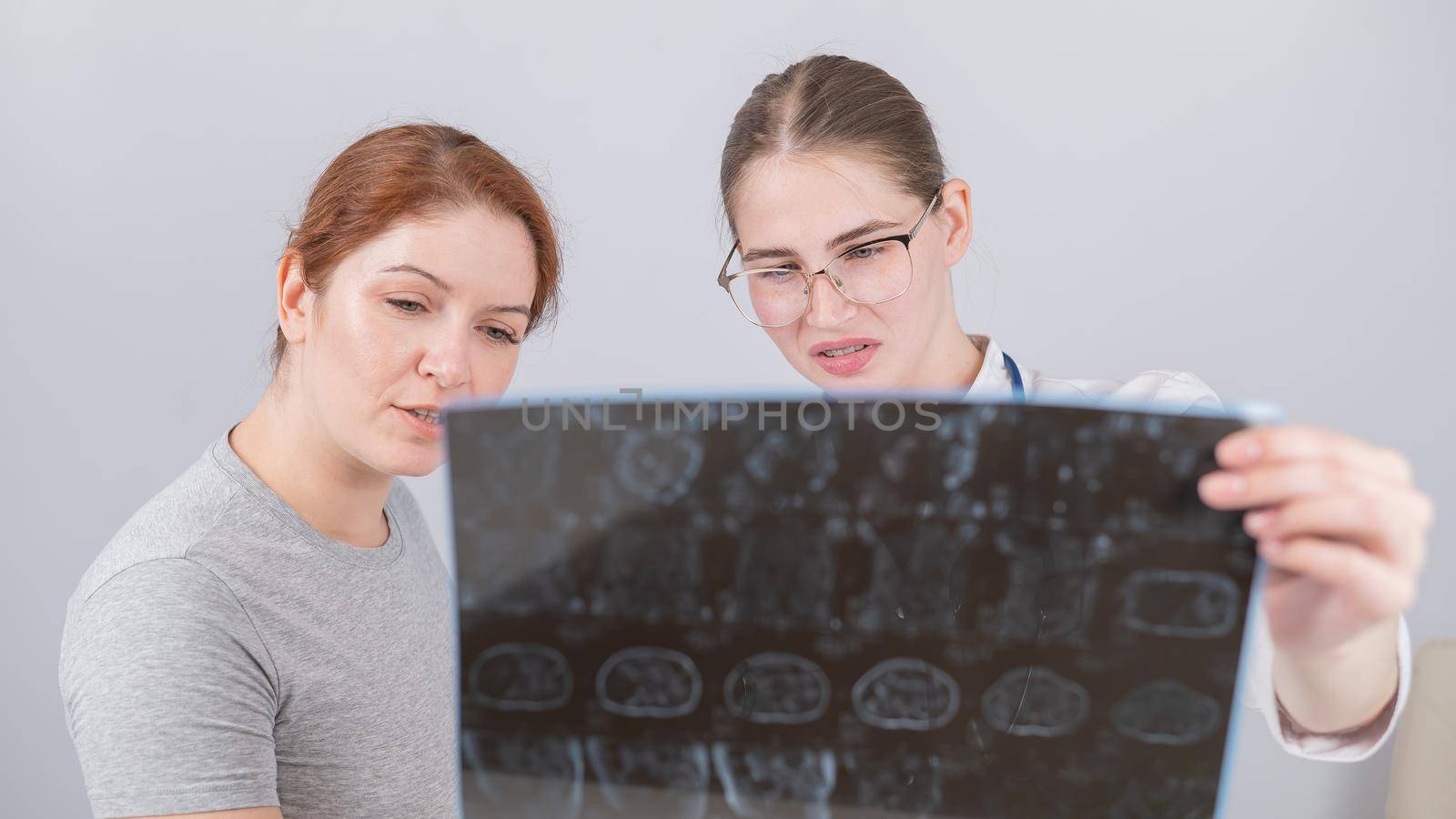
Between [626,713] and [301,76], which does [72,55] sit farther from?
[626,713]

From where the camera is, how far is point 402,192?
109 cm

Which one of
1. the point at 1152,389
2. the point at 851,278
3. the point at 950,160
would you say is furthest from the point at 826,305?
the point at 950,160

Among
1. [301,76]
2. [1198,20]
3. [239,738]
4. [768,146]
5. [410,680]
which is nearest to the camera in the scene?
[239,738]

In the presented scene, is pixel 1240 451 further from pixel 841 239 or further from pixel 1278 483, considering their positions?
pixel 841 239

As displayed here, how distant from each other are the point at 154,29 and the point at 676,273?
117 cm

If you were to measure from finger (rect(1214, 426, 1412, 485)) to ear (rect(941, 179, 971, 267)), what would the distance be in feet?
2.59

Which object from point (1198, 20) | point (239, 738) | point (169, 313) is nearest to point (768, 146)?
point (239, 738)

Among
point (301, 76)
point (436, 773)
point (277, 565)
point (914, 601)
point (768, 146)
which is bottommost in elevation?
point (436, 773)

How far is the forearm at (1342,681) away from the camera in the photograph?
0.72m

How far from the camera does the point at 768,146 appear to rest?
1.36m

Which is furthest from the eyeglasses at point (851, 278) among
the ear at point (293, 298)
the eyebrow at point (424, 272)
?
the ear at point (293, 298)

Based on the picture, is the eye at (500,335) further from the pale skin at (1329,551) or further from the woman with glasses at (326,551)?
the pale skin at (1329,551)

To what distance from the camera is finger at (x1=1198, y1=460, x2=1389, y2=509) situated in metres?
0.63

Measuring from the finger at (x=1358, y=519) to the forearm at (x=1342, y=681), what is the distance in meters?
0.09
